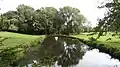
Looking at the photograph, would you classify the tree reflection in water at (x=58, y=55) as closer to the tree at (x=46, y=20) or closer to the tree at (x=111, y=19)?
the tree at (x=111, y=19)

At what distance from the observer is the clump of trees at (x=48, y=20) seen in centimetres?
10356

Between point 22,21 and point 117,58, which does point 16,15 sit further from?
point 117,58

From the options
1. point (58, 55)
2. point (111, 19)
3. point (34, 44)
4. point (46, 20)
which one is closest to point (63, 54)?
point (58, 55)

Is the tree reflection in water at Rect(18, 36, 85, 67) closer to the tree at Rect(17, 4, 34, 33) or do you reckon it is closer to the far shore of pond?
the far shore of pond

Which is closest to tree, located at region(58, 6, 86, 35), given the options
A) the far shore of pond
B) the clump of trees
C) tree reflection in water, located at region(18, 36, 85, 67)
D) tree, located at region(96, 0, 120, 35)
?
the clump of trees

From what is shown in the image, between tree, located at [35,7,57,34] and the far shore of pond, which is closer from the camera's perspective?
the far shore of pond

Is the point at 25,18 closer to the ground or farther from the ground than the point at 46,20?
farther from the ground

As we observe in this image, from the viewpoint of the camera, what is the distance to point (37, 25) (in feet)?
334

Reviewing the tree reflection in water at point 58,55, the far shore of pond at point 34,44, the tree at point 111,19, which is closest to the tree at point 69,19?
the far shore of pond at point 34,44

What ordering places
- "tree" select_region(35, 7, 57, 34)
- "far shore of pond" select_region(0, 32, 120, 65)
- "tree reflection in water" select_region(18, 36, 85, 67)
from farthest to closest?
→ 1. "tree" select_region(35, 7, 57, 34)
2. "tree reflection in water" select_region(18, 36, 85, 67)
3. "far shore of pond" select_region(0, 32, 120, 65)

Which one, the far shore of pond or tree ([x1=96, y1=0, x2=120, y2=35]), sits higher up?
tree ([x1=96, y1=0, x2=120, y2=35])

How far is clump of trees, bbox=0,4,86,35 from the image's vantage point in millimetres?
103562

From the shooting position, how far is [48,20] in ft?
346

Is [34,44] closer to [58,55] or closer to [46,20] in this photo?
[58,55]
